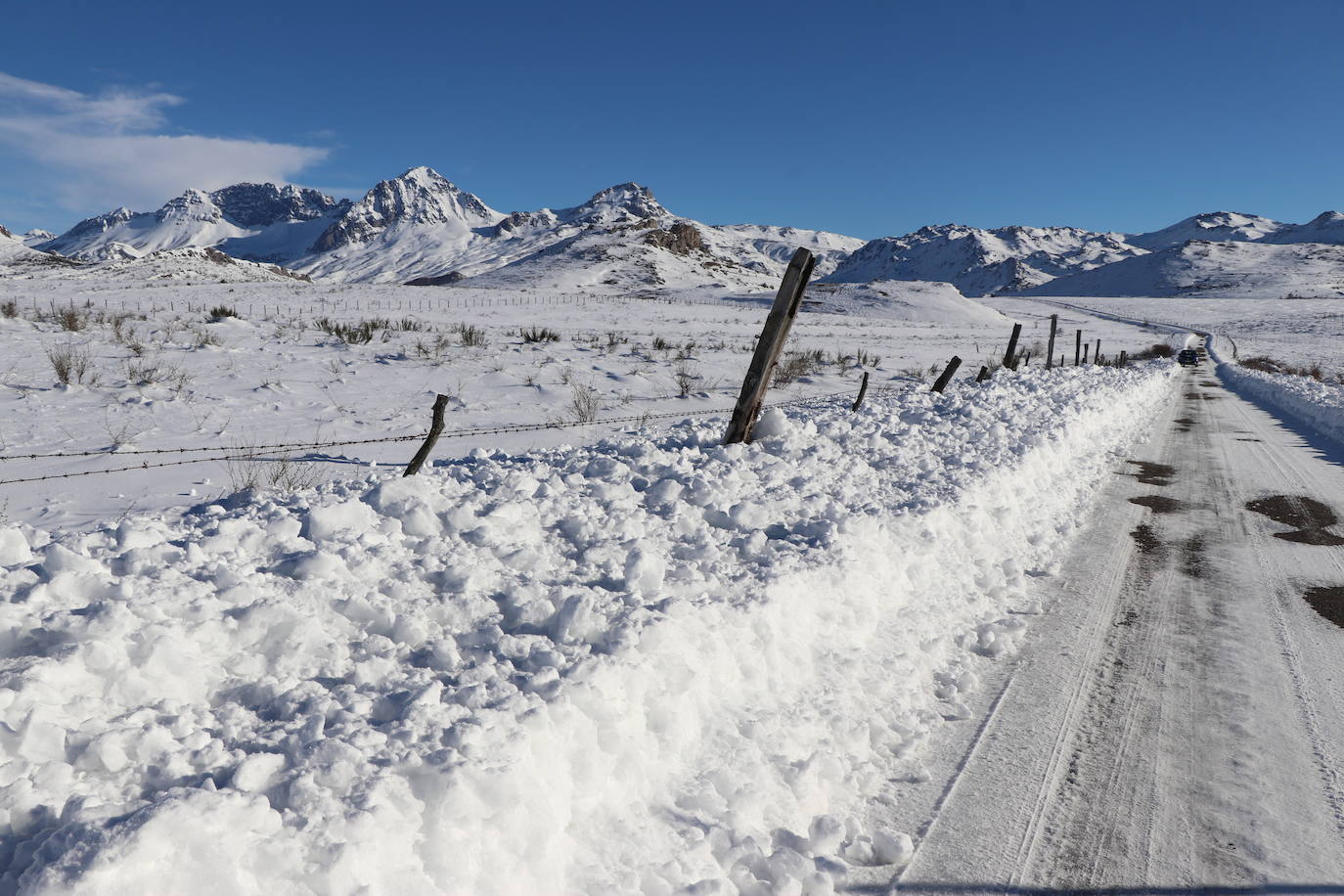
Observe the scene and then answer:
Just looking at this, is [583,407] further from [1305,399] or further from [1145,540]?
[1305,399]

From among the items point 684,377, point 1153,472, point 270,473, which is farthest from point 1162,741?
point 684,377

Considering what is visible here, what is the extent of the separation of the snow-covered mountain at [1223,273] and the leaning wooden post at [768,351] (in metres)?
156

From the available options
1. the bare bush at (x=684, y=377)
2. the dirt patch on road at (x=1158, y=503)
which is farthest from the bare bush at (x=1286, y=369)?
the dirt patch on road at (x=1158, y=503)

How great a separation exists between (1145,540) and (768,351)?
3.69 m

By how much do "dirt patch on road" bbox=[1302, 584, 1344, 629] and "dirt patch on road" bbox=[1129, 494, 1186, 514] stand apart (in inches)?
84.6

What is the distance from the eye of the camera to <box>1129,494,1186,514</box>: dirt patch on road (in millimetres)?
7215

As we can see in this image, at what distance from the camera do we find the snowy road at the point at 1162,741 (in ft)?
8.19

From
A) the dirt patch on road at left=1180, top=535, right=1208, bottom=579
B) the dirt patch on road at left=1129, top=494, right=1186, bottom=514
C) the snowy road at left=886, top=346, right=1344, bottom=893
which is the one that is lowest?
the snowy road at left=886, top=346, right=1344, bottom=893

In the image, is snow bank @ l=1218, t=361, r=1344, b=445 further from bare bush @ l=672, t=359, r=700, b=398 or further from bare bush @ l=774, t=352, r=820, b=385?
bare bush @ l=672, t=359, r=700, b=398

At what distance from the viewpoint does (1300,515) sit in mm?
6992

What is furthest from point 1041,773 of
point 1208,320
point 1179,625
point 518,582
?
point 1208,320

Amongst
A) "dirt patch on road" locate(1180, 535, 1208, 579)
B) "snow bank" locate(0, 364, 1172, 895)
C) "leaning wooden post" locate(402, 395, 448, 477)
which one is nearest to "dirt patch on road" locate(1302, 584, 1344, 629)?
"dirt patch on road" locate(1180, 535, 1208, 579)

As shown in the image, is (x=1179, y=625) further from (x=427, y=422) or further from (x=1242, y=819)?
(x=427, y=422)

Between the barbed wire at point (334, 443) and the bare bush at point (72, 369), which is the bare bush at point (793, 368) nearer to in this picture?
the barbed wire at point (334, 443)
